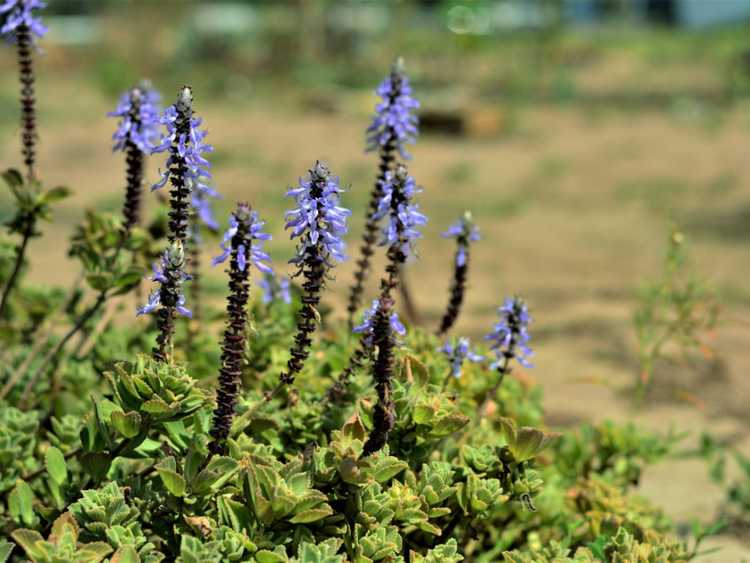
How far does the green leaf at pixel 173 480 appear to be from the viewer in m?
2.11

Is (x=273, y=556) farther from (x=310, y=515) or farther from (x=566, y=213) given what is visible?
(x=566, y=213)

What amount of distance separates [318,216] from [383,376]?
373 mm

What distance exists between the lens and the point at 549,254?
8.73 m

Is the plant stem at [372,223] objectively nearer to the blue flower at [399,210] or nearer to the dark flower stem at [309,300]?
the blue flower at [399,210]

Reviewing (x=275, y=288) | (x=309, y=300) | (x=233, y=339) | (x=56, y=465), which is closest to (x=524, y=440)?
(x=309, y=300)

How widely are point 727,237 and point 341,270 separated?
348 cm

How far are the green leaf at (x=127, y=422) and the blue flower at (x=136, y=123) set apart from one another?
3.18 feet

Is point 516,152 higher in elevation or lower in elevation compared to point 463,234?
higher

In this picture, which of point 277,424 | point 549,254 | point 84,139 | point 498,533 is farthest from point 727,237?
point 84,139

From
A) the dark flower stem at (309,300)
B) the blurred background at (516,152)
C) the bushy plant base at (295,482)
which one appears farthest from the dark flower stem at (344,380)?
the dark flower stem at (309,300)

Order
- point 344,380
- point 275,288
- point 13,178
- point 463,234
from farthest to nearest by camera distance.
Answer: point 275,288
point 13,178
point 463,234
point 344,380

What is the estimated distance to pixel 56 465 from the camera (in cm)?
245

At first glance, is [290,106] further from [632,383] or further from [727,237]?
[632,383]

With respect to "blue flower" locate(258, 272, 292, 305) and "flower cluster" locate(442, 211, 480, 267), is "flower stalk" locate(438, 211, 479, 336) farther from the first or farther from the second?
"blue flower" locate(258, 272, 292, 305)
